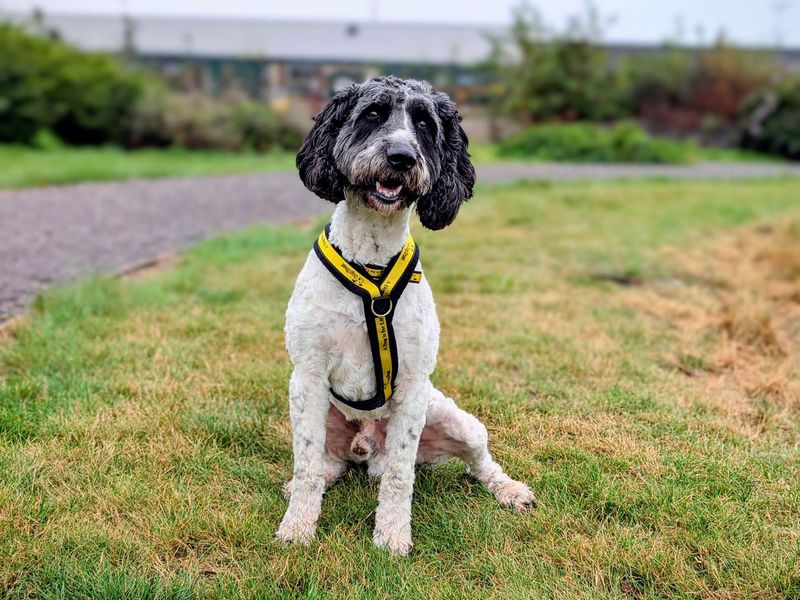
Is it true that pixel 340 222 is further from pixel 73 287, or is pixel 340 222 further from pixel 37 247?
pixel 37 247

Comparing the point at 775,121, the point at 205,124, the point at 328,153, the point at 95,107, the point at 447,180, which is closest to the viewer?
the point at 328,153

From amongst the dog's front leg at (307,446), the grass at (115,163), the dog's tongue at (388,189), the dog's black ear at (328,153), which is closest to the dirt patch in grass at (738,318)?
the dog's front leg at (307,446)

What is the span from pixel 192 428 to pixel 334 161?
1.73m

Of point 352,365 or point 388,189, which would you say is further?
point 352,365

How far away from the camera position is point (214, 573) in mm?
2896

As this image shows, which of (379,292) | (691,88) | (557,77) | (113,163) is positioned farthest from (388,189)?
(691,88)

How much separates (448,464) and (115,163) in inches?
528

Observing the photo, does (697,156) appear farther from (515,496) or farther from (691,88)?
(515,496)

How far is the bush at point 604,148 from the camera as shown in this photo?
22297 millimetres

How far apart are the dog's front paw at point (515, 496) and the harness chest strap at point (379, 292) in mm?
744

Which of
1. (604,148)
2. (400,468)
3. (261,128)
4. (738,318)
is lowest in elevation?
(738,318)

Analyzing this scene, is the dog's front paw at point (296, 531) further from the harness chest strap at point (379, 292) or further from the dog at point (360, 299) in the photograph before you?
the harness chest strap at point (379, 292)

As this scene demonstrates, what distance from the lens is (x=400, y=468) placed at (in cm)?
320

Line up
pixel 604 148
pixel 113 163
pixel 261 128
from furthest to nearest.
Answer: pixel 604 148 → pixel 261 128 → pixel 113 163
